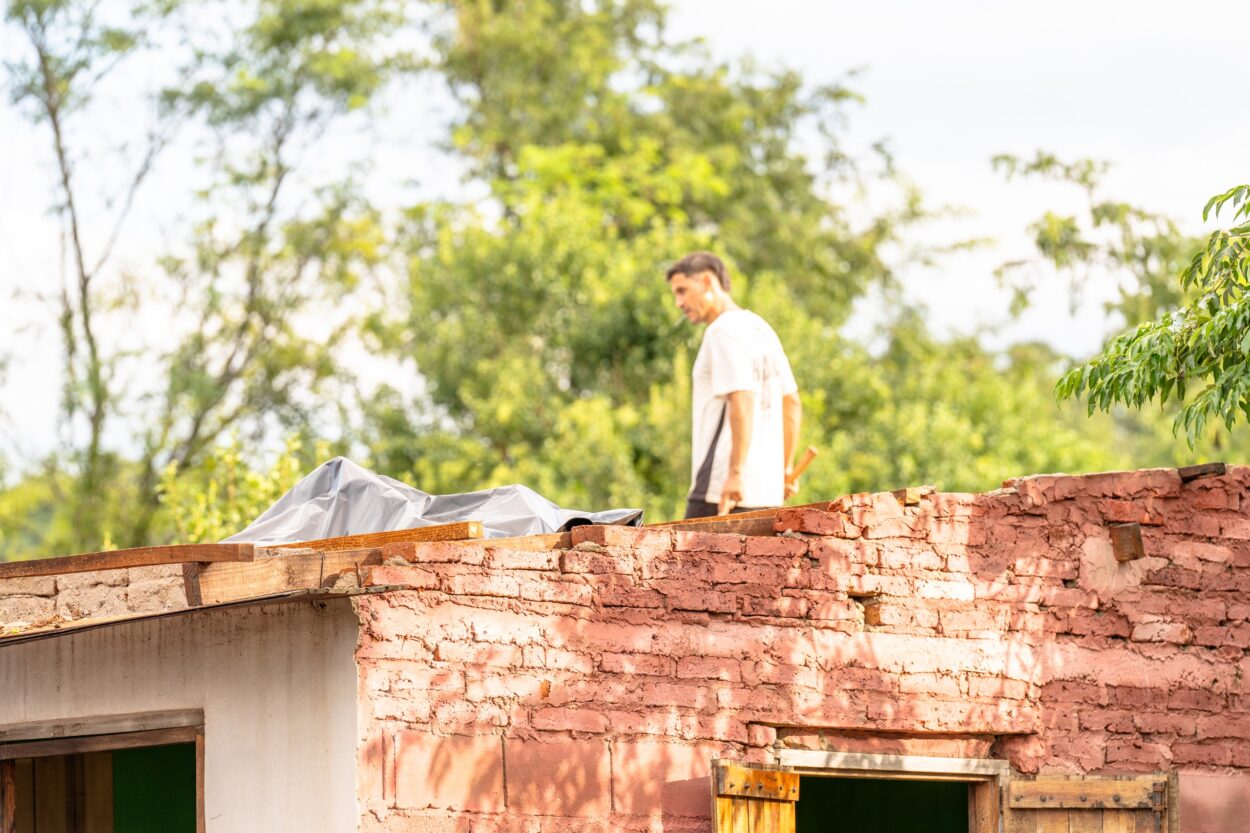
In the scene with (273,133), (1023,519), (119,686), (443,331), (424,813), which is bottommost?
(424,813)

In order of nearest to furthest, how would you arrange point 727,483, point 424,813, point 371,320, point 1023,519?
1. point 424,813
2. point 1023,519
3. point 727,483
4. point 371,320

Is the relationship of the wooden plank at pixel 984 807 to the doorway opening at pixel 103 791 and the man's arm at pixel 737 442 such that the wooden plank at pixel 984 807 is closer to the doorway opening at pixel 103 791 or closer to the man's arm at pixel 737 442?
the man's arm at pixel 737 442

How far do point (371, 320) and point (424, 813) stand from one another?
16.5 m

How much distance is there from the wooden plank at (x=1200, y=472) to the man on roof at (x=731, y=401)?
184 cm

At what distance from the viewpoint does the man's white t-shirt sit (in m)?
7.83

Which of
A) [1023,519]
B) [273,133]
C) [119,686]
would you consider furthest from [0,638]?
[273,133]

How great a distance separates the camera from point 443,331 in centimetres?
1966

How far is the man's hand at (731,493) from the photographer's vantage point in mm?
7699

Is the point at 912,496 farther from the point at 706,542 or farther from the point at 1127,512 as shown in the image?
the point at 1127,512

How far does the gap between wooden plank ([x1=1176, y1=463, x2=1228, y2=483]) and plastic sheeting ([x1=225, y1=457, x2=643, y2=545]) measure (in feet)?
7.76

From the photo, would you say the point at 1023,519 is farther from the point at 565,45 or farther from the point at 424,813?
the point at 565,45

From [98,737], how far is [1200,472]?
15.4ft

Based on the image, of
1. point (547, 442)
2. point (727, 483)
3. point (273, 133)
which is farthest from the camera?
point (273, 133)

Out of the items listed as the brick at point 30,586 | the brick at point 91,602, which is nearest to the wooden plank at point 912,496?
the brick at point 91,602
